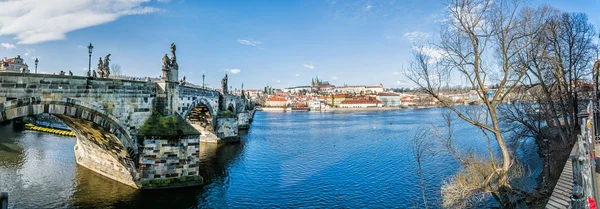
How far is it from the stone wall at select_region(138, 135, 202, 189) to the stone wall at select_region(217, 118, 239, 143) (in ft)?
54.2

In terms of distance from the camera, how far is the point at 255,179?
2053 centimetres

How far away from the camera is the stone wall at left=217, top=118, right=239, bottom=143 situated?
3475 cm

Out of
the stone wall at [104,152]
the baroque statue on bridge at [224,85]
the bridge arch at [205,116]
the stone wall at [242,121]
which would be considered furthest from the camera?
the stone wall at [242,121]

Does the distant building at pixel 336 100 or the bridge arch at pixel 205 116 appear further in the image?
the distant building at pixel 336 100

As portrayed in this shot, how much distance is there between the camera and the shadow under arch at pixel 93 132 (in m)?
11.9

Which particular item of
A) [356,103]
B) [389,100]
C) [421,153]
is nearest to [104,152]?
[421,153]

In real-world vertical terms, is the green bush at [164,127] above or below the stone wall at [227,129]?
above

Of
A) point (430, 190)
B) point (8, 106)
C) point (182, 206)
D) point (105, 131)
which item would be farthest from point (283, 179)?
point (8, 106)

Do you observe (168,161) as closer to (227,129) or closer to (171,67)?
(171,67)

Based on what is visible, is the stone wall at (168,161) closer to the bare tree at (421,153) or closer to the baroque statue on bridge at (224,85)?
the bare tree at (421,153)

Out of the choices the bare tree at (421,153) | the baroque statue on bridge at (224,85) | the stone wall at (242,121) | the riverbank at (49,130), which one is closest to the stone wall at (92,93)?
the bare tree at (421,153)

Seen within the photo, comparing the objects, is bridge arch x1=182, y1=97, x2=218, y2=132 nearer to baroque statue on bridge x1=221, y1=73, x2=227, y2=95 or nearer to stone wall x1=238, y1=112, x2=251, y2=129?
baroque statue on bridge x1=221, y1=73, x2=227, y2=95

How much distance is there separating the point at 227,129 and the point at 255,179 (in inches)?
621

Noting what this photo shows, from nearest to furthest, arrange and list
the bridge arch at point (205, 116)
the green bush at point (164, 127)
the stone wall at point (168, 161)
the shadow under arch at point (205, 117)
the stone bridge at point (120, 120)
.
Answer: the stone bridge at point (120, 120) → the stone wall at point (168, 161) → the green bush at point (164, 127) → the bridge arch at point (205, 116) → the shadow under arch at point (205, 117)
